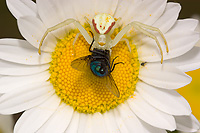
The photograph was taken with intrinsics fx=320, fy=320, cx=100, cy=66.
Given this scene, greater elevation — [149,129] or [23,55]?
[23,55]

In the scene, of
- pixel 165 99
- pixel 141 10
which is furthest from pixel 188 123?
pixel 141 10

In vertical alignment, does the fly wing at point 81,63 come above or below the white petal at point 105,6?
below

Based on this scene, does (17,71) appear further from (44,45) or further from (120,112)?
(120,112)

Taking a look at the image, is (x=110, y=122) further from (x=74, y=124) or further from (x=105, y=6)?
(x=105, y=6)

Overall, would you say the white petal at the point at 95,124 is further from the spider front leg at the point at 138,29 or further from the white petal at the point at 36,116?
the spider front leg at the point at 138,29

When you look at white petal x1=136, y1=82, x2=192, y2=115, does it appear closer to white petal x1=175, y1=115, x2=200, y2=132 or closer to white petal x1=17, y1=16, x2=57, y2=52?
white petal x1=175, y1=115, x2=200, y2=132

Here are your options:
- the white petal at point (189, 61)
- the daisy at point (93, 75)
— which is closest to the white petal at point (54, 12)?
the daisy at point (93, 75)

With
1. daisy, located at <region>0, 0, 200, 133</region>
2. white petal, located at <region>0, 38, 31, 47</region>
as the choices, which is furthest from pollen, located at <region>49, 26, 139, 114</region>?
white petal, located at <region>0, 38, 31, 47</region>
